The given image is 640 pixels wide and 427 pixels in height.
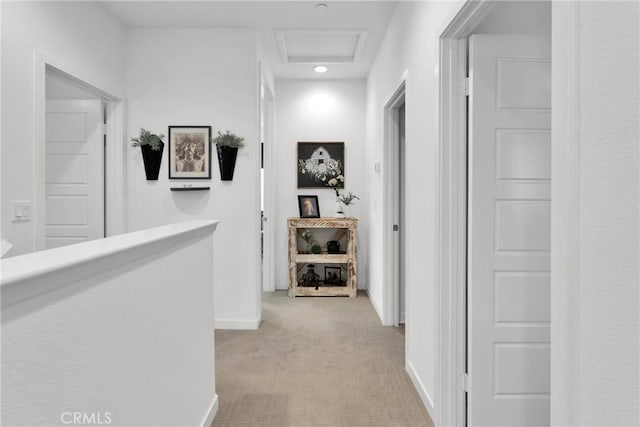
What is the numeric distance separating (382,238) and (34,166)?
9.11ft

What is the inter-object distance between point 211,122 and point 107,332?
9.41 ft

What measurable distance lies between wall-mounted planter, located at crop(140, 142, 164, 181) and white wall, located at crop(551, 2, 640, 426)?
10.7ft

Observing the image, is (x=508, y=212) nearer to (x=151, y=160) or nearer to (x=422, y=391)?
(x=422, y=391)

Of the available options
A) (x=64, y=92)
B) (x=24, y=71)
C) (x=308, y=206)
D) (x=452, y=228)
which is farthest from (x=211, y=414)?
(x=308, y=206)

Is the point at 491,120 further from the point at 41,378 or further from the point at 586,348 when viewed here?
the point at 41,378

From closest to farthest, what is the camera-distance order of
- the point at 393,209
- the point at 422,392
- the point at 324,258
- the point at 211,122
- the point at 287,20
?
the point at 422,392 < the point at 287,20 < the point at 211,122 < the point at 393,209 < the point at 324,258

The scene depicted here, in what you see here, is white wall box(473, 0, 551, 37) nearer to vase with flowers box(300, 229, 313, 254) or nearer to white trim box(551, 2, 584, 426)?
white trim box(551, 2, 584, 426)

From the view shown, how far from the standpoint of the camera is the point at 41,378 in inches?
31.3

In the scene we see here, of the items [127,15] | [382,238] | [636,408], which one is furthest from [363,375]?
[127,15]

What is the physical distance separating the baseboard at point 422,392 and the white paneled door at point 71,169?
274cm

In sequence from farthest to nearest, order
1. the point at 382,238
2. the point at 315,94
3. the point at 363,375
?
the point at 315,94 < the point at 382,238 < the point at 363,375

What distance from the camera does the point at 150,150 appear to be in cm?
356

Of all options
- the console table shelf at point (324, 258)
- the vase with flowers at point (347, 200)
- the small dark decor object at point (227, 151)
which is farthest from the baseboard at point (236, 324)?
the vase with flowers at point (347, 200)

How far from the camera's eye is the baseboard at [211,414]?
1.96 meters
